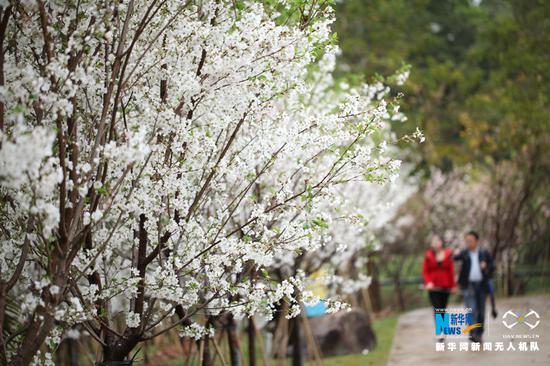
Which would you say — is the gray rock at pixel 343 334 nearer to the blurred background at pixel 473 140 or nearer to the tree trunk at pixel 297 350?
the tree trunk at pixel 297 350

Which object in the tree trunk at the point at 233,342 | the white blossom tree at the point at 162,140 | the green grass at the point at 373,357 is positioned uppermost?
the white blossom tree at the point at 162,140

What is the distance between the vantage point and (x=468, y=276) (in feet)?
34.3

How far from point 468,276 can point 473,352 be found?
1.17m

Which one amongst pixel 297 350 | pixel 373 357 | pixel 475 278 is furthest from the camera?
pixel 373 357

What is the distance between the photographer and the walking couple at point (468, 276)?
10438mm

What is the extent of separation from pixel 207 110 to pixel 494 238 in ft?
48.0

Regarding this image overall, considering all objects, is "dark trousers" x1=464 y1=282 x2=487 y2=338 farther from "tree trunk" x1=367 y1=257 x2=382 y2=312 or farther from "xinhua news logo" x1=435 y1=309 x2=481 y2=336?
"tree trunk" x1=367 y1=257 x2=382 y2=312

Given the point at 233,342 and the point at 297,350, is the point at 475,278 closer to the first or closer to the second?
the point at 297,350

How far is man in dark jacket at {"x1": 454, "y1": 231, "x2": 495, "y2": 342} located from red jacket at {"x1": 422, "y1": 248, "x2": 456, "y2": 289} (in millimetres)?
262

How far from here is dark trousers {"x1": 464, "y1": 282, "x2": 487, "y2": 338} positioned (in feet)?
34.3

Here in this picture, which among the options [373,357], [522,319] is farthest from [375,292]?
[373,357]

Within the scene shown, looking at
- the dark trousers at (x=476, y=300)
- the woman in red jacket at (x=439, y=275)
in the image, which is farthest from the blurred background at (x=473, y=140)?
the dark trousers at (x=476, y=300)

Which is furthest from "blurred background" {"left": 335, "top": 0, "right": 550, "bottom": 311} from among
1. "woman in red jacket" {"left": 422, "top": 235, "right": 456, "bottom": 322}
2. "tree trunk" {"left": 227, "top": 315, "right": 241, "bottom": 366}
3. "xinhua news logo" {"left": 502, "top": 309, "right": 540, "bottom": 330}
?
"tree trunk" {"left": 227, "top": 315, "right": 241, "bottom": 366}

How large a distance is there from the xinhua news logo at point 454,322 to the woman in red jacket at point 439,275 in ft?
0.67
